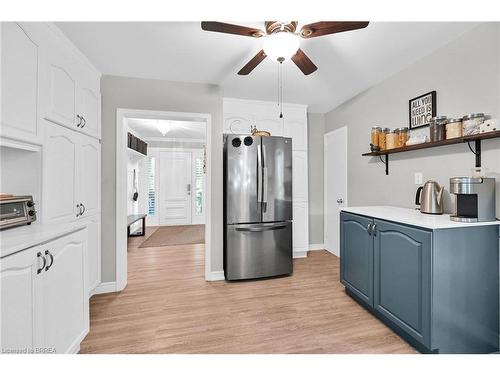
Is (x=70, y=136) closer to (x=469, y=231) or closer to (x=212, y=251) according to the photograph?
(x=212, y=251)

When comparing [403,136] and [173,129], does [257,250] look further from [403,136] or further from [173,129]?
[173,129]

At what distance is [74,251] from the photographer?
1481 mm

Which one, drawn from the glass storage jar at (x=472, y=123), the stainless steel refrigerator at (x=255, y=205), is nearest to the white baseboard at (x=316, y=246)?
the stainless steel refrigerator at (x=255, y=205)

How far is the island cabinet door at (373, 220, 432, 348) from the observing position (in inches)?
59.7

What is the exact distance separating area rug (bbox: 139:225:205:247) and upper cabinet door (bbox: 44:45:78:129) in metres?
3.12

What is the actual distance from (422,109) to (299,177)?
1775mm

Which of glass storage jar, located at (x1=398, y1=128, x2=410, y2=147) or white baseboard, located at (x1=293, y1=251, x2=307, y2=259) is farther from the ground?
glass storage jar, located at (x1=398, y1=128, x2=410, y2=147)

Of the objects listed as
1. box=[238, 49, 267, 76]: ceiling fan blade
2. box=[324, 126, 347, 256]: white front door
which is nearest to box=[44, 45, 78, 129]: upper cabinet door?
box=[238, 49, 267, 76]: ceiling fan blade

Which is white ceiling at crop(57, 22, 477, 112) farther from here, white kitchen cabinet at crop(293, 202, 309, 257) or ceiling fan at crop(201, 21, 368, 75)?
white kitchen cabinet at crop(293, 202, 309, 257)

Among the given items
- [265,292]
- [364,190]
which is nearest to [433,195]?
[364,190]

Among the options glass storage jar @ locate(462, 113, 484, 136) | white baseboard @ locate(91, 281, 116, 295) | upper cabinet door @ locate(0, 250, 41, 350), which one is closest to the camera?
upper cabinet door @ locate(0, 250, 41, 350)

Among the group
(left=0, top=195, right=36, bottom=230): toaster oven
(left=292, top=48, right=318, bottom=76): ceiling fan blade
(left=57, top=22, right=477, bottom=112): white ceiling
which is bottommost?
(left=0, top=195, right=36, bottom=230): toaster oven
